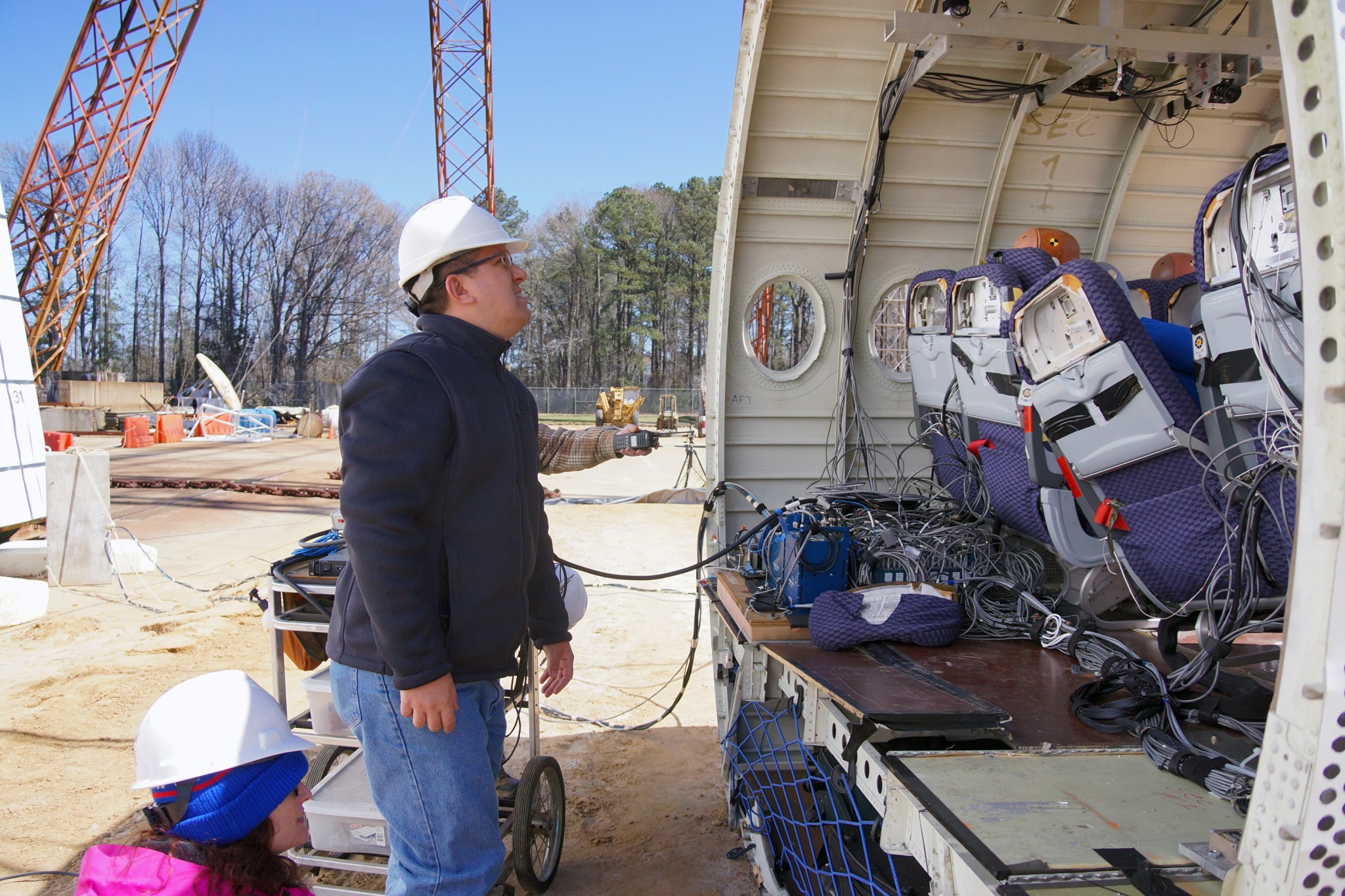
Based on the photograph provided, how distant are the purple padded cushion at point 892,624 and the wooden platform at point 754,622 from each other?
10 cm

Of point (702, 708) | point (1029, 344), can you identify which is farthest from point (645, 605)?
point (1029, 344)

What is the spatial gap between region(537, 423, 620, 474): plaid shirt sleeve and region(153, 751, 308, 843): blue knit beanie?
107 inches

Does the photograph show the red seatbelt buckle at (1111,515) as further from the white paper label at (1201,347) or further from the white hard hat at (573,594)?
the white hard hat at (573,594)

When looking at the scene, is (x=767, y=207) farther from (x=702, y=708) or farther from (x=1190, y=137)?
(x=702, y=708)

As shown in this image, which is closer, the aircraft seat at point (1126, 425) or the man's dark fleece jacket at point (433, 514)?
the man's dark fleece jacket at point (433, 514)

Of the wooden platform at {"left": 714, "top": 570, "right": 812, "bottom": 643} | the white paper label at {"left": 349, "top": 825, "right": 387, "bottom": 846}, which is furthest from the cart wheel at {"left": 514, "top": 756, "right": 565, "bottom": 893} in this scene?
the wooden platform at {"left": 714, "top": 570, "right": 812, "bottom": 643}

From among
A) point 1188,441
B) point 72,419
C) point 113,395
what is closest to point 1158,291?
point 1188,441

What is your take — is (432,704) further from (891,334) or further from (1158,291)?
(891,334)

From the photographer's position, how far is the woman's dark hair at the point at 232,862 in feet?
4.98

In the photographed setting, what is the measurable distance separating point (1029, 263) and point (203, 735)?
368cm

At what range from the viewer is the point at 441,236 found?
236 cm

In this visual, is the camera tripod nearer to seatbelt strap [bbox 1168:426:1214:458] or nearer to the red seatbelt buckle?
the red seatbelt buckle

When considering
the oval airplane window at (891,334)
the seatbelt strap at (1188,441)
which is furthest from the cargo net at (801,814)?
the oval airplane window at (891,334)

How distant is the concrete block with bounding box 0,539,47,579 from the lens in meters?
8.81
